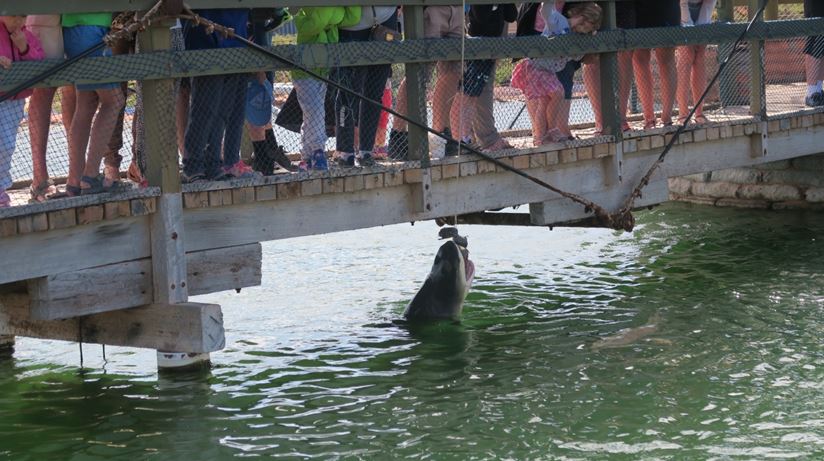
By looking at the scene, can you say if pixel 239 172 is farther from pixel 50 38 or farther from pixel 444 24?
pixel 444 24

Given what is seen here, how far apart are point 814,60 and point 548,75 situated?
3.30m

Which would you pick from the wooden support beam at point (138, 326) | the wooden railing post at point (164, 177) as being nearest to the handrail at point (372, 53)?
the wooden railing post at point (164, 177)

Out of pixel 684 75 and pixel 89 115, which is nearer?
pixel 89 115

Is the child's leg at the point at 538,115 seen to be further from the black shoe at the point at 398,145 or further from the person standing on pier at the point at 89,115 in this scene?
the person standing on pier at the point at 89,115

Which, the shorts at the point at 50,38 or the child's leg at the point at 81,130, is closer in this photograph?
the shorts at the point at 50,38

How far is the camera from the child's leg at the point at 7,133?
7.21m

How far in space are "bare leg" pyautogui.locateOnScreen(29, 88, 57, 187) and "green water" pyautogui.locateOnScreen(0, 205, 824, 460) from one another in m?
1.39

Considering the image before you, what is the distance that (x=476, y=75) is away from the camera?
9367 millimetres

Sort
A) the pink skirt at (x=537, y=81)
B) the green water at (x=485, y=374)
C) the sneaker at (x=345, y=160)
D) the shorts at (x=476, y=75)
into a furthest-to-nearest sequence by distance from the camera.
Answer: the pink skirt at (x=537, y=81) < the shorts at (x=476, y=75) < the sneaker at (x=345, y=160) < the green water at (x=485, y=374)

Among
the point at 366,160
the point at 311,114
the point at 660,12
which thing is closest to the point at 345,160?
the point at 366,160

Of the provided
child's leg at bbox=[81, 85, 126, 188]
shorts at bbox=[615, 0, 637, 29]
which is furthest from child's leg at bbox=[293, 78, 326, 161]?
shorts at bbox=[615, 0, 637, 29]

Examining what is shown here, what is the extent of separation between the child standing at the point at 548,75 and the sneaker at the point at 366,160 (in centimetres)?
150

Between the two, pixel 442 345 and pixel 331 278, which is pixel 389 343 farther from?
pixel 331 278

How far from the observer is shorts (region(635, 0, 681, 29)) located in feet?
34.4
